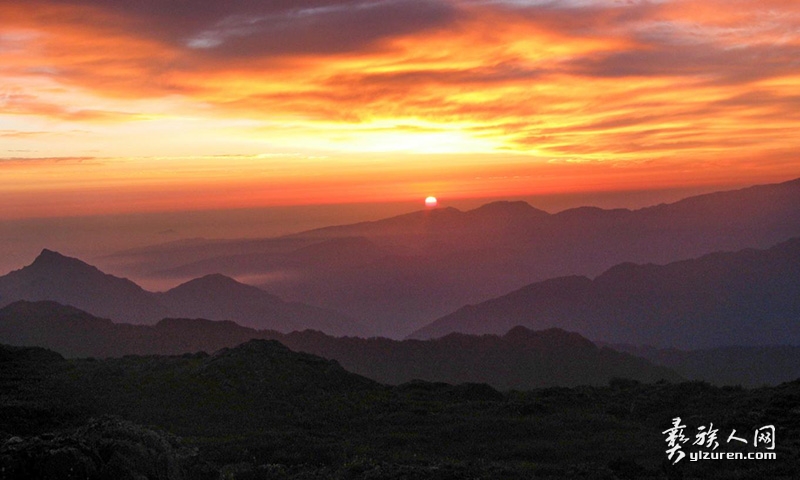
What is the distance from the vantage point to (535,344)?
107 meters

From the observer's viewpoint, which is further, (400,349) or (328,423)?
(400,349)

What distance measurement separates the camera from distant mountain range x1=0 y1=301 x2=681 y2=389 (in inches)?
3755

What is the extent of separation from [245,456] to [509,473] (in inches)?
415

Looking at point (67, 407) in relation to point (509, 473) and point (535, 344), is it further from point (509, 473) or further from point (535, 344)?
point (535, 344)

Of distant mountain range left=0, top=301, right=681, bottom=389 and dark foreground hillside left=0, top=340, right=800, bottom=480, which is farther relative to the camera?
distant mountain range left=0, top=301, right=681, bottom=389

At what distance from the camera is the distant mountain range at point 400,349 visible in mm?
95375

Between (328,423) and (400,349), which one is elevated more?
(328,423)

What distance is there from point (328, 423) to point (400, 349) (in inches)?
2594

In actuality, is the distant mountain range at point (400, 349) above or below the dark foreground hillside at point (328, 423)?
below

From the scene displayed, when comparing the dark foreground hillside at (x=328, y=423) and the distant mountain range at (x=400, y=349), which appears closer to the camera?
the dark foreground hillside at (x=328, y=423)

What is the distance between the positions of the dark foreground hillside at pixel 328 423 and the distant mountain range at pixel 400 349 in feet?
159

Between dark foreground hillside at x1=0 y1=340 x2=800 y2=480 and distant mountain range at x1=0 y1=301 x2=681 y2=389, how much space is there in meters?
48.6

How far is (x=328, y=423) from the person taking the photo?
3466 centimetres

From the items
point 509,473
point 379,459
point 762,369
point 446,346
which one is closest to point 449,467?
point 509,473
